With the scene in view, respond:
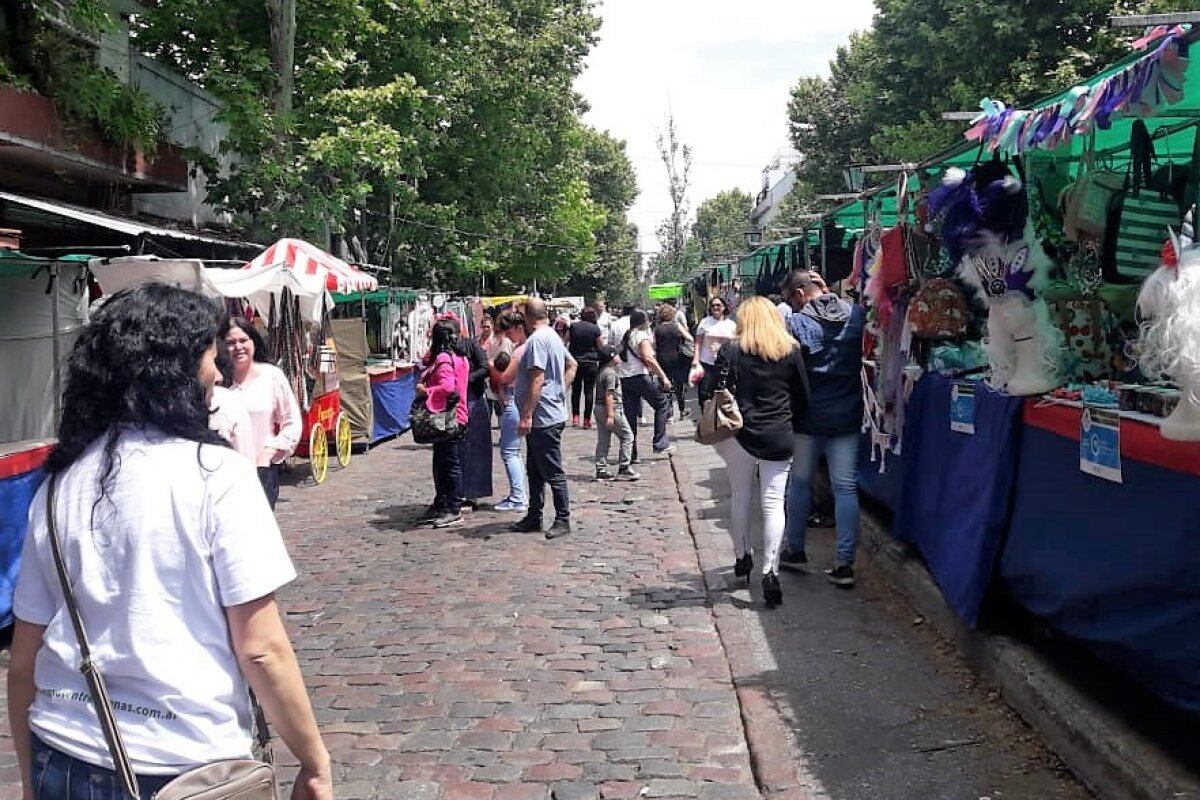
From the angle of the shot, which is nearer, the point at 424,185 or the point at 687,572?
the point at 687,572

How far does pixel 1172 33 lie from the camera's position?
11.7 ft

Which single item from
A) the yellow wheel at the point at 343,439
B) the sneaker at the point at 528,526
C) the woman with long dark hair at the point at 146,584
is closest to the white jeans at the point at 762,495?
the sneaker at the point at 528,526

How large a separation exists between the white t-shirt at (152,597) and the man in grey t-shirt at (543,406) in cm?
642

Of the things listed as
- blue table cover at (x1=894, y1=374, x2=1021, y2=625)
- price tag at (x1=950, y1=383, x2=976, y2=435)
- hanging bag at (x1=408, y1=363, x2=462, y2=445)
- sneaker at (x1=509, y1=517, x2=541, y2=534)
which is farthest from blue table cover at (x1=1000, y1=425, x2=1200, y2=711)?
hanging bag at (x1=408, y1=363, x2=462, y2=445)

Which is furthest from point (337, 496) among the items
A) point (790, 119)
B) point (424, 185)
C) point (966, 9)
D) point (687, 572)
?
point (790, 119)

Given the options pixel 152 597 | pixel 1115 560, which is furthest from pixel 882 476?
pixel 152 597

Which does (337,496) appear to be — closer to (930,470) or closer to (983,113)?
(930,470)

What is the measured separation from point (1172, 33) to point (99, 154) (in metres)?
13.1

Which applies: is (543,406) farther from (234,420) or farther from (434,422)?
(234,420)

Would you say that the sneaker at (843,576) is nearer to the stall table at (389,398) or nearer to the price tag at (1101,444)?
the price tag at (1101,444)

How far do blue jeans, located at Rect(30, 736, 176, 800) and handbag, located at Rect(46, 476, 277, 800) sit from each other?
29 mm

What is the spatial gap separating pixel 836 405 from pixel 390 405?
409 inches

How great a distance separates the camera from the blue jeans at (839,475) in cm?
689

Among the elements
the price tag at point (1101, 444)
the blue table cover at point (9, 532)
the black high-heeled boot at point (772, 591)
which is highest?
the price tag at point (1101, 444)
